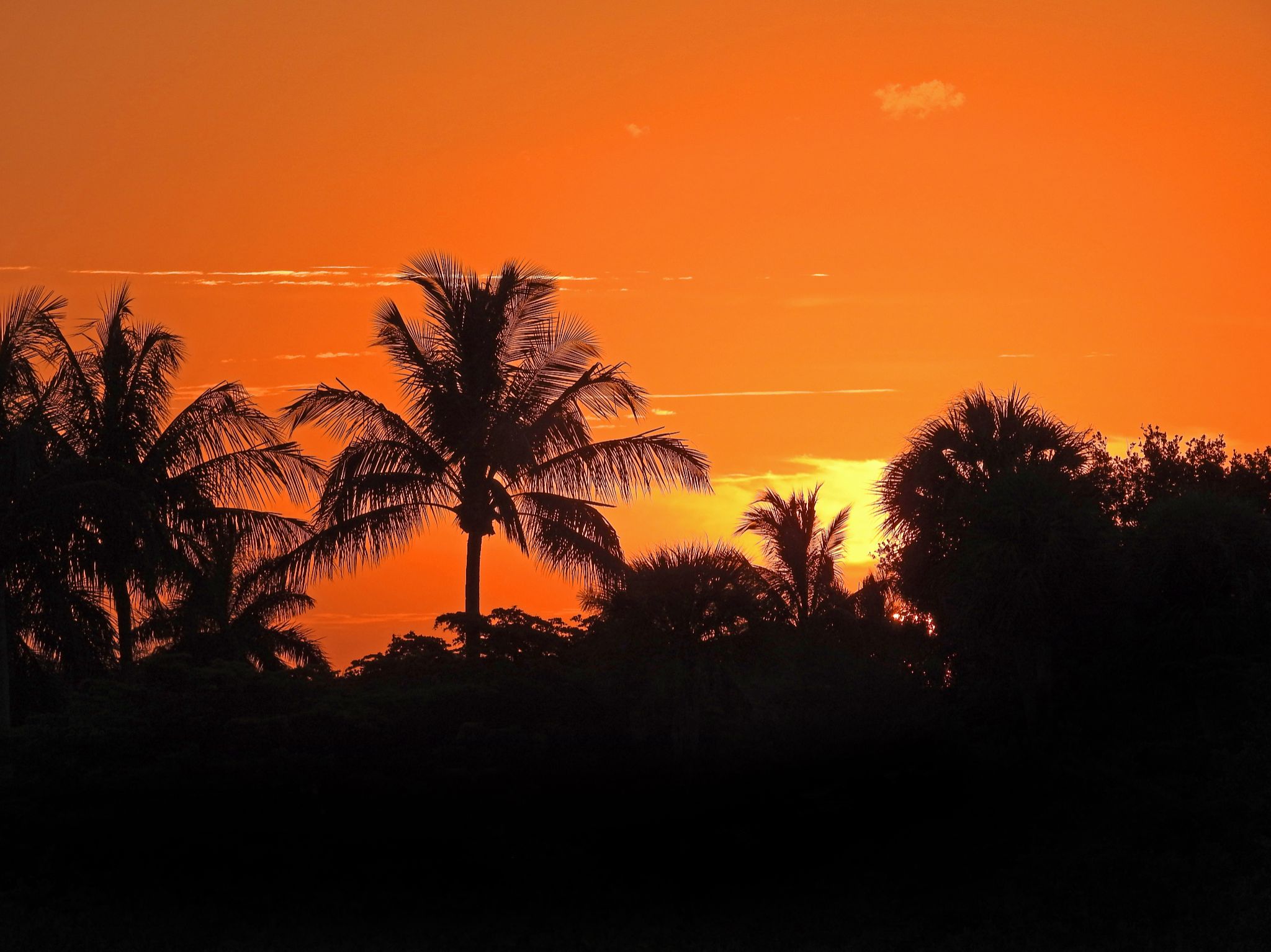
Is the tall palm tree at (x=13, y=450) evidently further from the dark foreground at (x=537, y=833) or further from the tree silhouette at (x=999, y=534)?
the tree silhouette at (x=999, y=534)

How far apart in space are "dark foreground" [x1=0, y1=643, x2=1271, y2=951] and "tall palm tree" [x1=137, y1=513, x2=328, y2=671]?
3.13m

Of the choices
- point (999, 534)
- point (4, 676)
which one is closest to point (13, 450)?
point (4, 676)

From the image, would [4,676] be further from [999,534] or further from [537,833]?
[999,534]

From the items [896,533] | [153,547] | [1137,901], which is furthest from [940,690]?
[153,547]

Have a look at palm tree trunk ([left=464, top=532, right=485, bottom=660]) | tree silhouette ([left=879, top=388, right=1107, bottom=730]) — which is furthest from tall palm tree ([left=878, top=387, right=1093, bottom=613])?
palm tree trunk ([left=464, top=532, right=485, bottom=660])

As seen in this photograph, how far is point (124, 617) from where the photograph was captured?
88.4 ft

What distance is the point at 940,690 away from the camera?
87.7ft

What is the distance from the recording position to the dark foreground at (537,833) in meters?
18.8

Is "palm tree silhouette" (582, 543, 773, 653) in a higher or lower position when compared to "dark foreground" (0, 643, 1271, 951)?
higher

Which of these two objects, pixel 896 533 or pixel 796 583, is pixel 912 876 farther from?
pixel 796 583

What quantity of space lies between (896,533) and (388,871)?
12.7 meters

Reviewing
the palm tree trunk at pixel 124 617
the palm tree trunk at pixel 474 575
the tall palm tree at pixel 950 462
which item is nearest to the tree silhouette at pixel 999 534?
the tall palm tree at pixel 950 462

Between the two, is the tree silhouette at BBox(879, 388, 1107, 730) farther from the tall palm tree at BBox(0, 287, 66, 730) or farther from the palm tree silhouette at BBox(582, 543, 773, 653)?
the tall palm tree at BBox(0, 287, 66, 730)

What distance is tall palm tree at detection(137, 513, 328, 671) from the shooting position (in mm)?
27125
